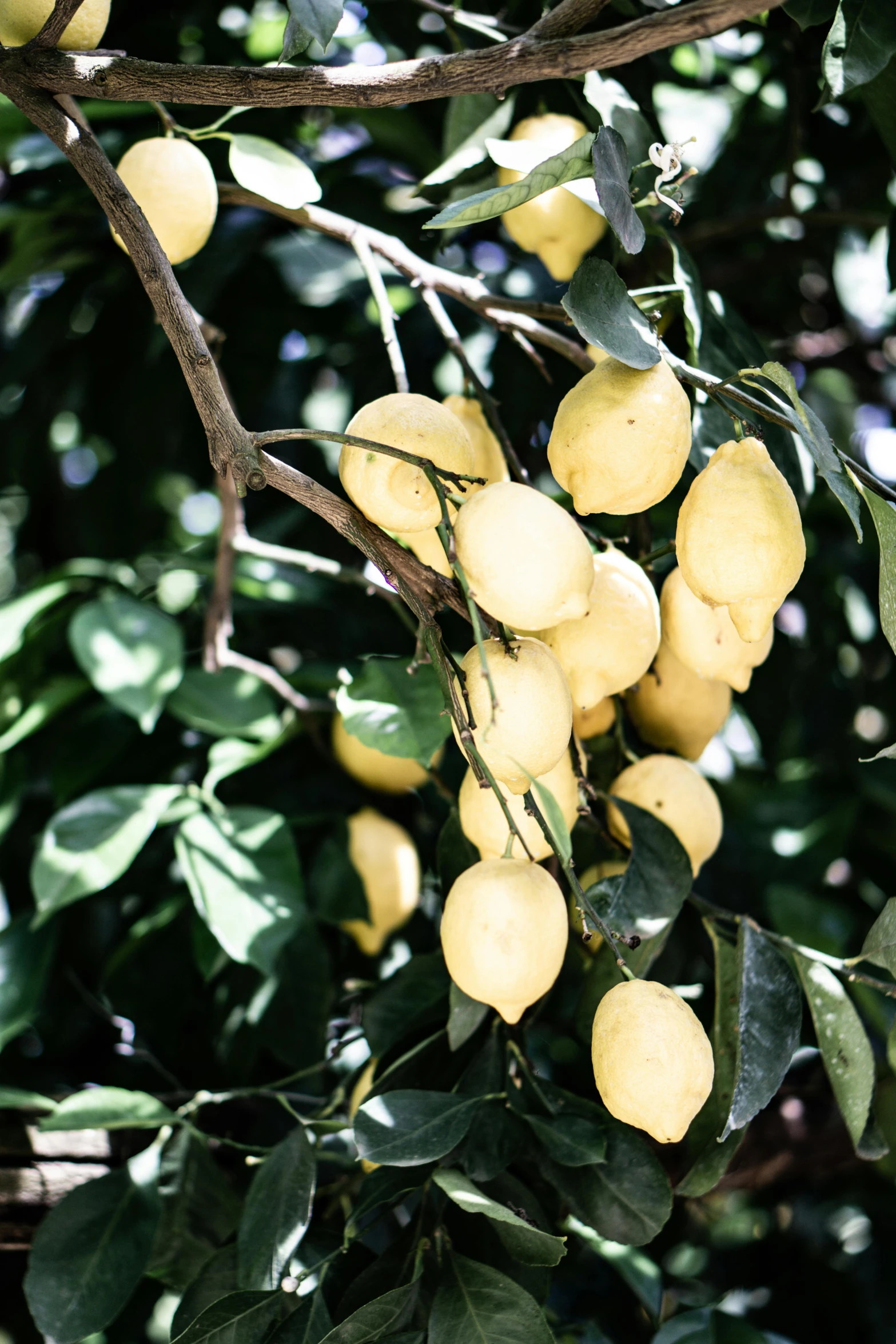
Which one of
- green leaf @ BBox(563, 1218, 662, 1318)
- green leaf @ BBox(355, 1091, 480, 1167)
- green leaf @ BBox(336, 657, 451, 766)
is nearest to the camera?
green leaf @ BBox(355, 1091, 480, 1167)

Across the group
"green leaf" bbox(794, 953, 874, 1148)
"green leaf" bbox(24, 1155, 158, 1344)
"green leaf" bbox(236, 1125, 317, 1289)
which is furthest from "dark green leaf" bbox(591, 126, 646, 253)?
"green leaf" bbox(24, 1155, 158, 1344)

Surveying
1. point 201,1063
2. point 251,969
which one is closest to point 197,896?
point 251,969

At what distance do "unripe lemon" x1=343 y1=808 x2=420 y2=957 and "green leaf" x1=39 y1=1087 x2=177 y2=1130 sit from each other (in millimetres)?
177

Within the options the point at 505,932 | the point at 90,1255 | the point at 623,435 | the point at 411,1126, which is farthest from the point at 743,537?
the point at 90,1255

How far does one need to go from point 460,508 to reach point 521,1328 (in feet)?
1.14

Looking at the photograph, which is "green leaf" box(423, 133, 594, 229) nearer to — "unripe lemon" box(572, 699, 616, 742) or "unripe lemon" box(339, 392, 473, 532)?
"unripe lemon" box(339, 392, 473, 532)

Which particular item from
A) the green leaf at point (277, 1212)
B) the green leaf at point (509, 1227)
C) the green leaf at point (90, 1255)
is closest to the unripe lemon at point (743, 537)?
the green leaf at point (509, 1227)

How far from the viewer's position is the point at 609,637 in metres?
0.50

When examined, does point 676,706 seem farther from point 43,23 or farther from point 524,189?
point 43,23

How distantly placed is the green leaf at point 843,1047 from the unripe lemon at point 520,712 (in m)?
0.23

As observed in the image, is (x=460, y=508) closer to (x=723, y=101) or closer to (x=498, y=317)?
(x=498, y=317)

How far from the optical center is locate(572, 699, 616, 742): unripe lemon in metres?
0.60

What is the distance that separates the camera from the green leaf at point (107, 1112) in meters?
0.61

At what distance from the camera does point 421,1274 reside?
523 mm
